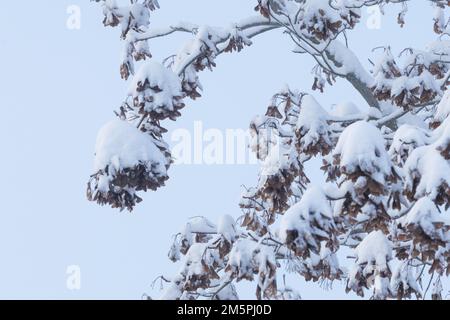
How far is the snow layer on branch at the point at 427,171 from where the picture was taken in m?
5.33

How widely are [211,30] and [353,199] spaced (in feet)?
11.1

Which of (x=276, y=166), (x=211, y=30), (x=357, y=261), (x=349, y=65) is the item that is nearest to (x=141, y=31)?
(x=211, y=30)

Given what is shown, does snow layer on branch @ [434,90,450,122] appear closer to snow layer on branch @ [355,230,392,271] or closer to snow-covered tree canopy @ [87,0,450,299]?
snow-covered tree canopy @ [87,0,450,299]

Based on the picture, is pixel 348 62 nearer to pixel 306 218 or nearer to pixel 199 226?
pixel 199 226

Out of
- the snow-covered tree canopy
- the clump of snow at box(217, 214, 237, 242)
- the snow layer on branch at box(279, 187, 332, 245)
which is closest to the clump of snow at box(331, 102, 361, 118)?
the snow-covered tree canopy

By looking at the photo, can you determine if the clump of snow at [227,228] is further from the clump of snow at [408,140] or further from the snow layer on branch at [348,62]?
the snow layer on branch at [348,62]

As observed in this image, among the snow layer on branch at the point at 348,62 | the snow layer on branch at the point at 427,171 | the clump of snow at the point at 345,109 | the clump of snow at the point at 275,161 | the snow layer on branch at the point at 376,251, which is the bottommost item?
the snow layer on branch at the point at 376,251

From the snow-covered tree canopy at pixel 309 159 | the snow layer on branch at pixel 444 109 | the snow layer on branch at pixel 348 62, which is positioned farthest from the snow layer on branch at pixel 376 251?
the snow layer on branch at pixel 348 62

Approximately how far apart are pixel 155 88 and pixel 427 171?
8.95 feet

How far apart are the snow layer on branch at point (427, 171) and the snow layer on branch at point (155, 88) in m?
2.43

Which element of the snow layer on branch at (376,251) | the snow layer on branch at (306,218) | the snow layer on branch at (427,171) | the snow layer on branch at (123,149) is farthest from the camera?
the snow layer on branch at (376,251)

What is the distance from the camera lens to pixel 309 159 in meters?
8.26

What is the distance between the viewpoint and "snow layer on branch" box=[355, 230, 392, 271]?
6855mm
